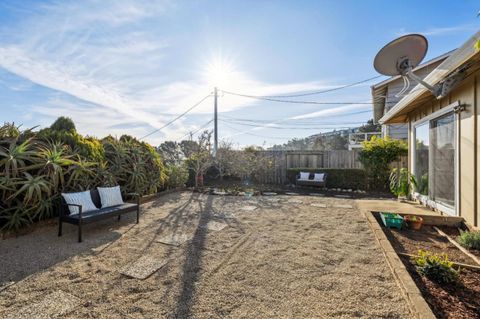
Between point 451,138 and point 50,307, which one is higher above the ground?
point 451,138

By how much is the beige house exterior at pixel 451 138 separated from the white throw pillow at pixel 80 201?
5.91 metres

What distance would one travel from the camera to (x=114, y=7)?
4934 mm

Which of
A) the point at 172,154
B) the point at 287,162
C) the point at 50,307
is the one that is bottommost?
the point at 50,307

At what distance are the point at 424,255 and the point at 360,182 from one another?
766cm

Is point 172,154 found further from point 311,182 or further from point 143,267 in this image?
point 143,267

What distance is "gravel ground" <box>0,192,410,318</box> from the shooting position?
203 centimetres

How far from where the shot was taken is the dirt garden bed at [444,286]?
6.42 feet

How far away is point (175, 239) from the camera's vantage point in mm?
3842

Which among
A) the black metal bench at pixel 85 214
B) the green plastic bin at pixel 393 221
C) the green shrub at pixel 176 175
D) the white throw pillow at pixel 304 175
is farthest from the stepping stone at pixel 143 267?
the white throw pillow at pixel 304 175

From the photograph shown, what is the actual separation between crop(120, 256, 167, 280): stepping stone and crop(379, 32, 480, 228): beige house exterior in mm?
4360

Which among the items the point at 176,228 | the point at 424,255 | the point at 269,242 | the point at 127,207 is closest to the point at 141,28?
the point at 127,207

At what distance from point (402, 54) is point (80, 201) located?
596cm

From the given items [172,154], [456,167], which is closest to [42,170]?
[172,154]

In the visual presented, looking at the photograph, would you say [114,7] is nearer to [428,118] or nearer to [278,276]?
[278,276]
